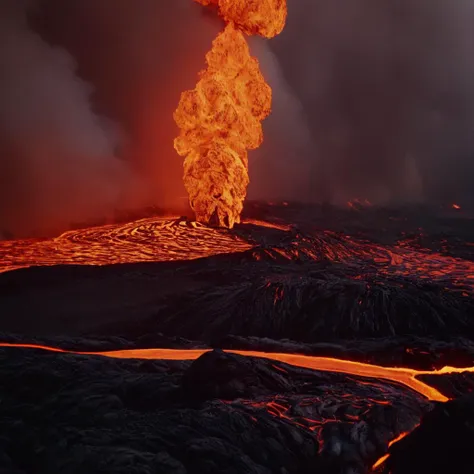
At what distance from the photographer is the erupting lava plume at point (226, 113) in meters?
24.4

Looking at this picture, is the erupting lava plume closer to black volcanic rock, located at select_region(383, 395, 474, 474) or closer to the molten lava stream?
the molten lava stream

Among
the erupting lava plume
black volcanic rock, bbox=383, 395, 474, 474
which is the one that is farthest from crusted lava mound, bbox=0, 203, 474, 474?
the erupting lava plume

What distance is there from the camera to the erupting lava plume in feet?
80.1

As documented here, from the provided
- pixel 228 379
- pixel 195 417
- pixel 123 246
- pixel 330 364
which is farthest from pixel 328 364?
pixel 123 246

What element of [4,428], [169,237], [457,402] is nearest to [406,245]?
[169,237]

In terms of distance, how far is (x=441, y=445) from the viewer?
13.8 feet

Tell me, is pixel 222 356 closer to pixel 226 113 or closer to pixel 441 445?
pixel 441 445

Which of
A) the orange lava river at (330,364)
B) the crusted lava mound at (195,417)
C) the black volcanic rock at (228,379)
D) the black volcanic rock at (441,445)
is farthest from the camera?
the orange lava river at (330,364)

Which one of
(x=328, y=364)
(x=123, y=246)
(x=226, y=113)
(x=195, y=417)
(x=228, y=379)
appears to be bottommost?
(x=195, y=417)

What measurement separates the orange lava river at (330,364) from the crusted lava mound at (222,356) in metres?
0.27

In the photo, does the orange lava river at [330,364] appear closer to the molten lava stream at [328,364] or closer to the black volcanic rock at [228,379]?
the molten lava stream at [328,364]

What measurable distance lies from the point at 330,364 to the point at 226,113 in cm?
1924

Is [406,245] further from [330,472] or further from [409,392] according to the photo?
[330,472]

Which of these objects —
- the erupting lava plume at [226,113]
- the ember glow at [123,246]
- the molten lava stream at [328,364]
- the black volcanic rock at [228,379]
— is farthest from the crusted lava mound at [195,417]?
the erupting lava plume at [226,113]
